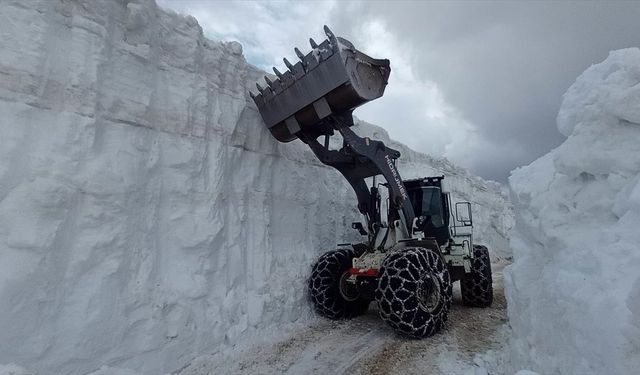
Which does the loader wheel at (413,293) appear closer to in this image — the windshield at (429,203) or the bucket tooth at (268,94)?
the windshield at (429,203)

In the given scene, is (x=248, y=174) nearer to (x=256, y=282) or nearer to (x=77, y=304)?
(x=256, y=282)

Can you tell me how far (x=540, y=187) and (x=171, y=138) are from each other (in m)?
5.06

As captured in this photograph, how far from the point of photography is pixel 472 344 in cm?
548

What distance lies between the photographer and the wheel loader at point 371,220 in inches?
219

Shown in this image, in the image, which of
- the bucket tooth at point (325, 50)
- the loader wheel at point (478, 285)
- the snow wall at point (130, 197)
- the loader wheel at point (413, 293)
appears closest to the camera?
the snow wall at point (130, 197)

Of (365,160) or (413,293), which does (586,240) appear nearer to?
(413,293)

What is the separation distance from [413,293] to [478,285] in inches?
133

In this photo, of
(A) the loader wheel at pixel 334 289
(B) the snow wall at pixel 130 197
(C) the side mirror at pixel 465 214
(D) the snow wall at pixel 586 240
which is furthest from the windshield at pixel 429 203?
(D) the snow wall at pixel 586 240

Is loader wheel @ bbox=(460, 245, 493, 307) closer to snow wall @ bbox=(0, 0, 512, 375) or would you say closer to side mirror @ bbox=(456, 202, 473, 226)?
side mirror @ bbox=(456, 202, 473, 226)

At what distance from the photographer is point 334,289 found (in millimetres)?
6734

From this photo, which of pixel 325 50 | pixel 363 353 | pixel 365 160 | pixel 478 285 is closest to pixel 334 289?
pixel 363 353

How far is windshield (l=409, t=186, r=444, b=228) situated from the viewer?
8.08 meters

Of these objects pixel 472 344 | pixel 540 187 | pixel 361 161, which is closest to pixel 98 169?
pixel 361 161

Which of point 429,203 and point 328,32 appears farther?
point 429,203
